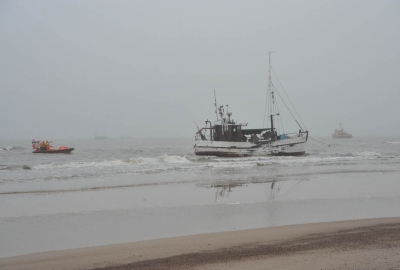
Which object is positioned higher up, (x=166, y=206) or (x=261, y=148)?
(x=261, y=148)

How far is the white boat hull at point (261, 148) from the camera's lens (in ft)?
115

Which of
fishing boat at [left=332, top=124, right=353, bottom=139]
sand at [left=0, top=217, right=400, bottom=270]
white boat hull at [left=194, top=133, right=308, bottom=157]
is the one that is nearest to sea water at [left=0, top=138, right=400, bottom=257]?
sand at [left=0, top=217, right=400, bottom=270]

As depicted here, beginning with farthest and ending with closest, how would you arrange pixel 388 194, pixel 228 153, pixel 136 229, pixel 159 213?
pixel 228 153, pixel 388 194, pixel 159 213, pixel 136 229

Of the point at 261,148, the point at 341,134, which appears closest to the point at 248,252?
the point at 261,148

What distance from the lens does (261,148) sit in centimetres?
3516

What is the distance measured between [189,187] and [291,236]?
8.13 metres

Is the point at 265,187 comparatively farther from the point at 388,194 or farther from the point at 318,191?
the point at 388,194

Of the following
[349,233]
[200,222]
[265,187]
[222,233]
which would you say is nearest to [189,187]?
[265,187]

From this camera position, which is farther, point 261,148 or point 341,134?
point 341,134

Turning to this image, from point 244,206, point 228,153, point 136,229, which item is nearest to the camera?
point 136,229

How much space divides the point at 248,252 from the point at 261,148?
98.0 ft

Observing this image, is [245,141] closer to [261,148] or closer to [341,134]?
[261,148]

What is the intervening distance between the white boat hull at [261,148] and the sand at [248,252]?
2797cm

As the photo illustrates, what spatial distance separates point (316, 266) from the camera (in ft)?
16.7
